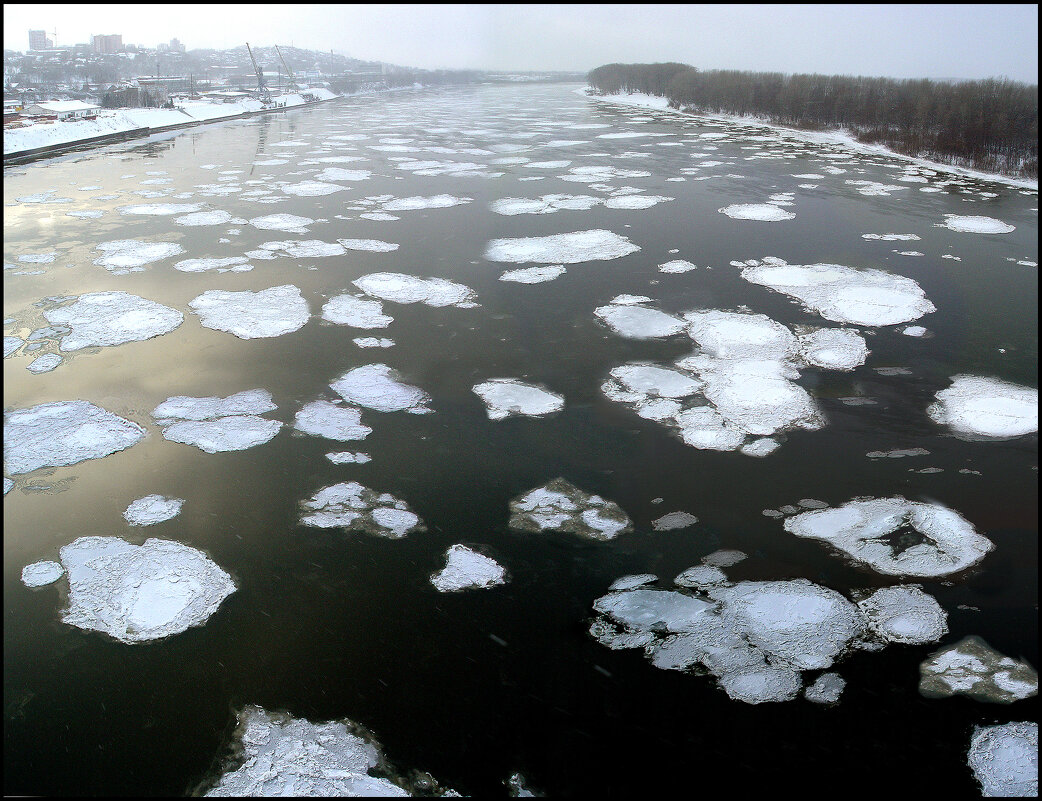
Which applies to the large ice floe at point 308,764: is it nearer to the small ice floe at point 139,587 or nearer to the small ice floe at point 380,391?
the small ice floe at point 139,587

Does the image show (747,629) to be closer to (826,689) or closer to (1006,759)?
(826,689)

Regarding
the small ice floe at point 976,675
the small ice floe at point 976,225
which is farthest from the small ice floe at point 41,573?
the small ice floe at point 976,225

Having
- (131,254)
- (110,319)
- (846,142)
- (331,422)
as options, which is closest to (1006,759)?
(331,422)

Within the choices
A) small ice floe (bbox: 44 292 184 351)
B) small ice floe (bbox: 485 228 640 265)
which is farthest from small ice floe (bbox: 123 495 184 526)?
small ice floe (bbox: 485 228 640 265)

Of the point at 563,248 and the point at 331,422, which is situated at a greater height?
the point at 563,248

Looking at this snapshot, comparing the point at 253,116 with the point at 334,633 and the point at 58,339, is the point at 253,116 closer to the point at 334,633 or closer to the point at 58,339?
the point at 58,339

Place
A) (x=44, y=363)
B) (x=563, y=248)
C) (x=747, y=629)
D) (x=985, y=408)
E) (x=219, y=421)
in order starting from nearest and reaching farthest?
(x=747, y=629), (x=219, y=421), (x=985, y=408), (x=44, y=363), (x=563, y=248)
